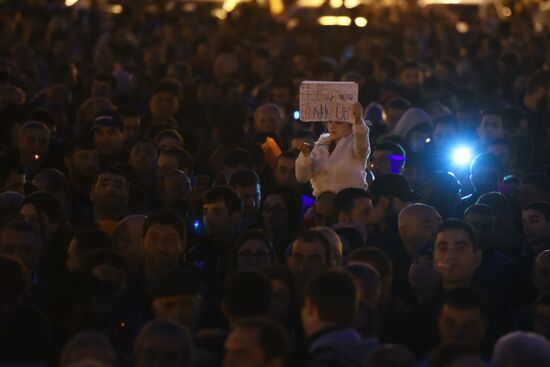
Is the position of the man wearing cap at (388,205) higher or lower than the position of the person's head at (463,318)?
higher

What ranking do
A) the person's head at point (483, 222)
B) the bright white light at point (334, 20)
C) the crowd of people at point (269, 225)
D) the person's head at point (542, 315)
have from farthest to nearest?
the bright white light at point (334, 20) < the person's head at point (483, 222) < the person's head at point (542, 315) < the crowd of people at point (269, 225)

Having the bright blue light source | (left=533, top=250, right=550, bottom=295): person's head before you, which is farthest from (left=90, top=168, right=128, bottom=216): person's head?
the bright blue light source

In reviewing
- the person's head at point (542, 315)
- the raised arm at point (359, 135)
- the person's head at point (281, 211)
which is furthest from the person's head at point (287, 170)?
the person's head at point (542, 315)

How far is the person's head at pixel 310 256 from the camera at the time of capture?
31.6ft

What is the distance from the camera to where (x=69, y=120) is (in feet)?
60.6

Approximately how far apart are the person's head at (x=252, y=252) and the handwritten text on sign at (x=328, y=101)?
6.87ft

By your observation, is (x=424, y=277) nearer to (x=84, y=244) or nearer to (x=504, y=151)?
(x=84, y=244)

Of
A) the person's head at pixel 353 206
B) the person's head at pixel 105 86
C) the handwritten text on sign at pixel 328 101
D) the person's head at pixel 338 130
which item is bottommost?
the person's head at pixel 353 206

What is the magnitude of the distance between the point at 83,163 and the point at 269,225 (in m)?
1.97

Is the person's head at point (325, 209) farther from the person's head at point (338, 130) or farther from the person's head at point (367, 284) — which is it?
the person's head at point (367, 284)

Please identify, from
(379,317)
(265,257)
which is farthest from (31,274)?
(379,317)

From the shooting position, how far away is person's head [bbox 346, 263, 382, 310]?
8.80 meters

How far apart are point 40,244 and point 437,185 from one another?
377 centimetres

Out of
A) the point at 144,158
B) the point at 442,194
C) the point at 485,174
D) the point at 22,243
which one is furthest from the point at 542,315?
the point at 144,158
